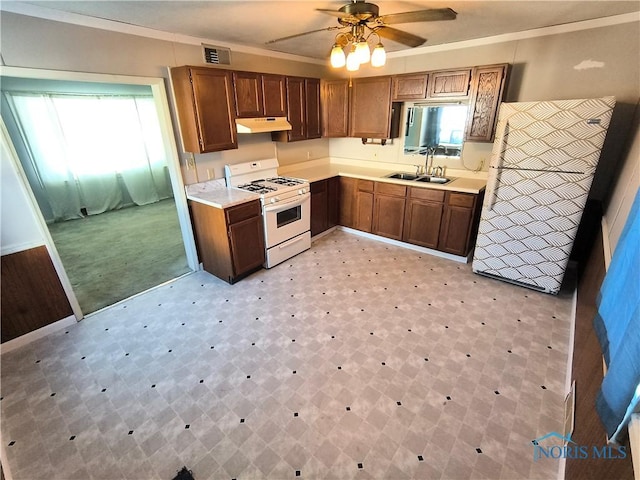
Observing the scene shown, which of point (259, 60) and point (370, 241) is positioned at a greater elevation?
point (259, 60)

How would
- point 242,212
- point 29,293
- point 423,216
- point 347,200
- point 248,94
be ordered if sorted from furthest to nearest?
1. point 347,200
2. point 423,216
3. point 248,94
4. point 242,212
5. point 29,293

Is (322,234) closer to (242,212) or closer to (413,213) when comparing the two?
(413,213)

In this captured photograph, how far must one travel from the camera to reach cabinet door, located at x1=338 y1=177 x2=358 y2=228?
443cm

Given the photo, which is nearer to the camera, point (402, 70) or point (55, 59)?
point (55, 59)

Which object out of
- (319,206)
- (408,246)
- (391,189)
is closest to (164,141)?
(319,206)

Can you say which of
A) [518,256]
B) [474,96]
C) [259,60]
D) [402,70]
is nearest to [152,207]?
[259,60]

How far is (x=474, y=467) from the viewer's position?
5.27 ft

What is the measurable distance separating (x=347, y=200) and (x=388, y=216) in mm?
718

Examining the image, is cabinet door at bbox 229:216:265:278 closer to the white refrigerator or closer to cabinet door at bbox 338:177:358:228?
cabinet door at bbox 338:177:358:228

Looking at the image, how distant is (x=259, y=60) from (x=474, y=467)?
4.47 m

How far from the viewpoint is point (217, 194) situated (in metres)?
3.41

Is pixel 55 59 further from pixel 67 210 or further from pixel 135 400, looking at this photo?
pixel 67 210

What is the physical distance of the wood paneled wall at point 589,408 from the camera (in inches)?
42.5

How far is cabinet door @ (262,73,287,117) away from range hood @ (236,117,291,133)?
74 mm
